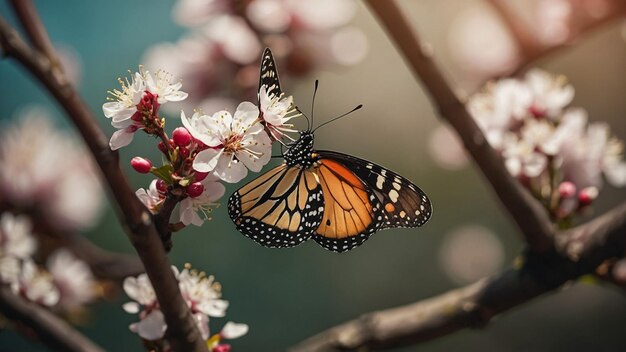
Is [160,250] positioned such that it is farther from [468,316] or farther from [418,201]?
[468,316]

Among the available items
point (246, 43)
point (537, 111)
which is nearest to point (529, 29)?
point (537, 111)

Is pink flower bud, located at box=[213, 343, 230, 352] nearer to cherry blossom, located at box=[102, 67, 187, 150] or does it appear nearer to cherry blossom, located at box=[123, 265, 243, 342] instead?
cherry blossom, located at box=[123, 265, 243, 342]

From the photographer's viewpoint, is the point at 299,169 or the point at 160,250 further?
the point at 299,169

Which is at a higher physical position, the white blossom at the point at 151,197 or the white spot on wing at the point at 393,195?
the white blossom at the point at 151,197

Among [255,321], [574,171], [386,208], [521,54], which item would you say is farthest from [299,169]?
[255,321]

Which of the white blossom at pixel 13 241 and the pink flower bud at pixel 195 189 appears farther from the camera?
the white blossom at pixel 13 241

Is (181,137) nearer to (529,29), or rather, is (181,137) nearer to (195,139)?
(195,139)

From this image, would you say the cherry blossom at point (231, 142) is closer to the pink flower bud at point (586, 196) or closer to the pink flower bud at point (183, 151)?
the pink flower bud at point (183, 151)

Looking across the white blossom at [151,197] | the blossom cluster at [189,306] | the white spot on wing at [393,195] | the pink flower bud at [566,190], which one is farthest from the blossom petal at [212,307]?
the pink flower bud at [566,190]
